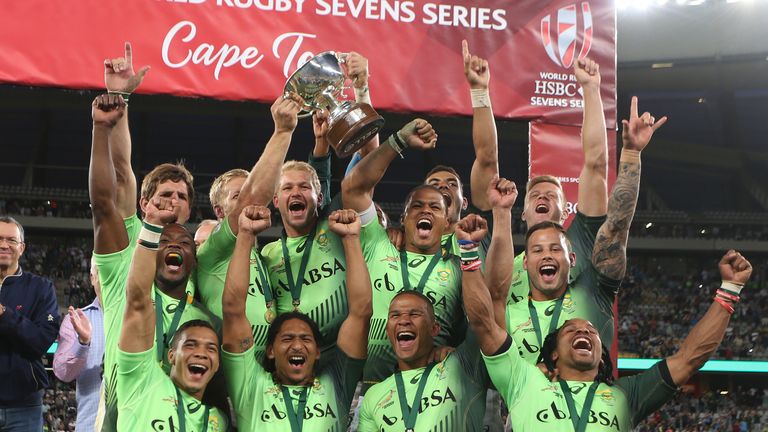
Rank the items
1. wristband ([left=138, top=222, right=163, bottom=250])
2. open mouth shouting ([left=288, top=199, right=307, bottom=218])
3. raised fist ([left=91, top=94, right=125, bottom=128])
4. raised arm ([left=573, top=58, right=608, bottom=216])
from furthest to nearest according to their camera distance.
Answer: raised arm ([left=573, top=58, right=608, bottom=216]), open mouth shouting ([left=288, top=199, right=307, bottom=218]), raised fist ([left=91, top=94, right=125, bottom=128]), wristband ([left=138, top=222, right=163, bottom=250])

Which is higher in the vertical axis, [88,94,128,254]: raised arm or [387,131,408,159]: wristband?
[387,131,408,159]: wristband

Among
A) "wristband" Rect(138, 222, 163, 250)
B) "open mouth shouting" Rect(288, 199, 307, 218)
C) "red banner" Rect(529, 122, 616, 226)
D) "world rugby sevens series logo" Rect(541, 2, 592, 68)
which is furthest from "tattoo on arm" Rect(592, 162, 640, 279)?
"wristband" Rect(138, 222, 163, 250)

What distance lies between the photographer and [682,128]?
963 inches

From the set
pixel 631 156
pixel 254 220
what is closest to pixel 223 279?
pixel 254 220

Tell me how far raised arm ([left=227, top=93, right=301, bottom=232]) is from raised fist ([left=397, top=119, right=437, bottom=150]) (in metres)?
0.53

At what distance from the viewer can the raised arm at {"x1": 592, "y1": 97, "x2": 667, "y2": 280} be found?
176 inches

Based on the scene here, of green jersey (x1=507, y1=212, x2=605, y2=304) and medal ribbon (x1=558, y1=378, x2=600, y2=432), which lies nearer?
medal ribbon (x1=558, y1=378, x2=600, y2=432)

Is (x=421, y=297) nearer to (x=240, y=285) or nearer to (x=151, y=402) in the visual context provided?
(x=240, y=285)

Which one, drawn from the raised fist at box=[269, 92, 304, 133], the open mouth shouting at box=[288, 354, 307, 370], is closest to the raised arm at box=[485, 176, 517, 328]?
the open mouth shouting at box=[288, 354, 307, 370]

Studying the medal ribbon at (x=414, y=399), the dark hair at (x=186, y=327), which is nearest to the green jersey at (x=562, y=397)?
the medal ribbon at (x=414, y=399)

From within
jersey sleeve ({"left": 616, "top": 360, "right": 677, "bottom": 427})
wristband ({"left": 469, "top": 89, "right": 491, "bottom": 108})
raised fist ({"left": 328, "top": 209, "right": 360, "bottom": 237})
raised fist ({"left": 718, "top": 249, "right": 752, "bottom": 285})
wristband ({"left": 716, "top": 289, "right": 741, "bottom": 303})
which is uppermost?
wristband ({"left": 469, "top": 89, "right": 491, "bottom": 108})

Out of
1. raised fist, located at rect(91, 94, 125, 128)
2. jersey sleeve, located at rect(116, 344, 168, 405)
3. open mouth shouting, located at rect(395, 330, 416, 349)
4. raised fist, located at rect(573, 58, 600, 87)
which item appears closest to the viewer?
jersey sleeve, located at rect(116, 344, 168, 405)

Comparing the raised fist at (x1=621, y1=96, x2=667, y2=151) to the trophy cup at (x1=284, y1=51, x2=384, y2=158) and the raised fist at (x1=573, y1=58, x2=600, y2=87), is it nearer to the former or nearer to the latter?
the raised fist at (x1=573, y1=58, x2=600, y2=87)

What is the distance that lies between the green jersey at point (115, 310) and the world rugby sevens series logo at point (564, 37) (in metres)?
3.31
